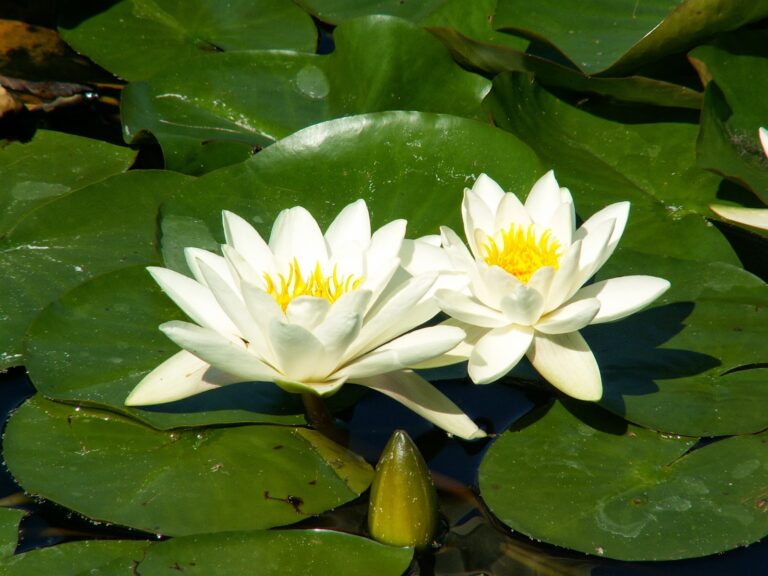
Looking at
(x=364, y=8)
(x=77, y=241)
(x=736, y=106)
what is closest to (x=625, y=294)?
(x=736, y=106)

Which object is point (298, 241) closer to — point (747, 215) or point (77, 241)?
point (77, 241)

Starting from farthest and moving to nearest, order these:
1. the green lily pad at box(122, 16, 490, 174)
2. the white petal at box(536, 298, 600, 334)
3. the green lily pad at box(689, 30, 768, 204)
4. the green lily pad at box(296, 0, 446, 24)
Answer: the green lily pad at box(296, 0, 446, 24)
the green lily pad at box(122, 16, 490, 174)
the green lily pad at box(689, 30, 768, 204)
the white petal at box(536, 298, 600, 334)

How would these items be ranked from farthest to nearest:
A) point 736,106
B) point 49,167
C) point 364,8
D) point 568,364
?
1. point 364,8
2. point 49,167
3. point 736,106
4. point 568,364

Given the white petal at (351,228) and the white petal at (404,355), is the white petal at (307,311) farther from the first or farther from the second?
the white petal at (351,228)

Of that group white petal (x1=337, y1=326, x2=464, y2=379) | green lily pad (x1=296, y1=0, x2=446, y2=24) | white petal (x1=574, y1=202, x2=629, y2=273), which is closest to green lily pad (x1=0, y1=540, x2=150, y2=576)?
white petal (x1=337, y1=326, x2=464, y2=379)

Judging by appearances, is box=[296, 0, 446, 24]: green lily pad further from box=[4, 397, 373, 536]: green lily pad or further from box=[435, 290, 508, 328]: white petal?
box=[4, 397, 373, 536]: green lily pad

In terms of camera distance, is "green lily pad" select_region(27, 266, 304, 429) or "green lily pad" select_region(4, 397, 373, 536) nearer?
"green lily pad" select_region(4, 397, 373, 536)
